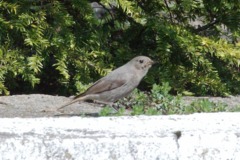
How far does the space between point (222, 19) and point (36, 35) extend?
2.12m

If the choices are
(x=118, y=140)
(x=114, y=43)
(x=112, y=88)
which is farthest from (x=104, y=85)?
(x=118, y=140)

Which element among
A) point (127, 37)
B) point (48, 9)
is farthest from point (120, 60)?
point (48, 9)

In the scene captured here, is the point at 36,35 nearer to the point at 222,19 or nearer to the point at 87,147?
the point at 222,19

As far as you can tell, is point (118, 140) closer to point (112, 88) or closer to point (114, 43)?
point (112, 88)

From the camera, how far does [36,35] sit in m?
6.55

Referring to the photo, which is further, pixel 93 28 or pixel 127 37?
pixel 127 37

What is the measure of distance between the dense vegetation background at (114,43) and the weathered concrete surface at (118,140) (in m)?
2.62

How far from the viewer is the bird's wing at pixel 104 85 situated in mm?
6148

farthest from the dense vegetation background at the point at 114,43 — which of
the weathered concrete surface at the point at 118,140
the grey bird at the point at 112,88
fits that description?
the weathered concrete surface at the point at 118,140

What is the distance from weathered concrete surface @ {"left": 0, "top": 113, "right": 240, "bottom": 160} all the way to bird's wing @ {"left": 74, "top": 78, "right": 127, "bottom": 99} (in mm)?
2043

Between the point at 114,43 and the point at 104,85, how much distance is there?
1368 millimetres

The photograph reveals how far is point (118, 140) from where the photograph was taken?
3.73m

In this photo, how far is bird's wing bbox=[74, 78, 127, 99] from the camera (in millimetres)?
6148

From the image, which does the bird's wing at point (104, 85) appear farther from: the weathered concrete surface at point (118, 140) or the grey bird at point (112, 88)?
the weathered concrete surface at point (118, 140)
